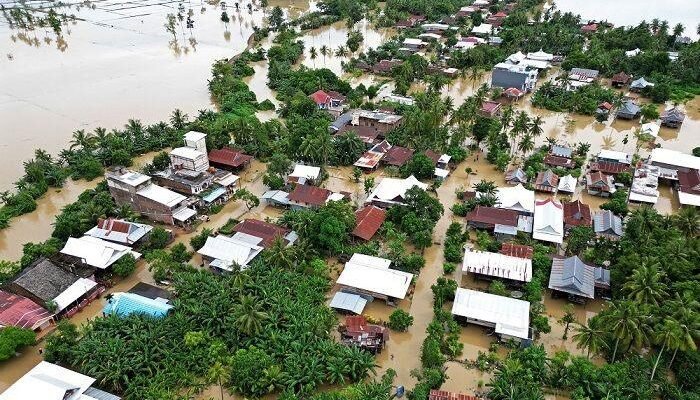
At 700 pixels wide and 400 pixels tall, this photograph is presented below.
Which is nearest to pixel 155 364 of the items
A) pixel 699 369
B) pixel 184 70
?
pixel 699 369

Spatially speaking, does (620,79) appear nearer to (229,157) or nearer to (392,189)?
(392,189)

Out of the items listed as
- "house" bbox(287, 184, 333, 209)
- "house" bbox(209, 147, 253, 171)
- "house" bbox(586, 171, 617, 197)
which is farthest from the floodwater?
"house" bbox(287, 184, 333, 209)

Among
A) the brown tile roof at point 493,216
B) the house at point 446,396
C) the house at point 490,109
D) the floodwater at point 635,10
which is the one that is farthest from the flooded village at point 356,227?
the floodwater at point 635,10

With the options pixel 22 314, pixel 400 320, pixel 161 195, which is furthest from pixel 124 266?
pixel 400 320

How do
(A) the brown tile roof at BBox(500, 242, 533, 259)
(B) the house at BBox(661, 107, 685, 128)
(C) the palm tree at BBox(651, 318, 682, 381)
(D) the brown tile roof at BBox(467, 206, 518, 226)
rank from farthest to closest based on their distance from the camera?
(B) the house at BBox(661, 107, 685, 128), (D) the brown tile roof at BBox(467, 206, 518, 226), (A) the brown tile roof at BBox(500, 242, 533, 259), (C) the palm tree at BBox(651, 318, 682, 381)

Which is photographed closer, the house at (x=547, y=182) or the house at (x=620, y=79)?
the house at (x=547, y=182)

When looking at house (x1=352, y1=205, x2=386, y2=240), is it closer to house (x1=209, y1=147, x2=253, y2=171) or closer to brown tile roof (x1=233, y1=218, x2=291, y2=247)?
brown tile roof (x1=233, y1=218, x2=291, y2=247)

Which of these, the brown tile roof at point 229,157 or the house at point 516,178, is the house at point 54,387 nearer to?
the brown tile roof at point 229,157
